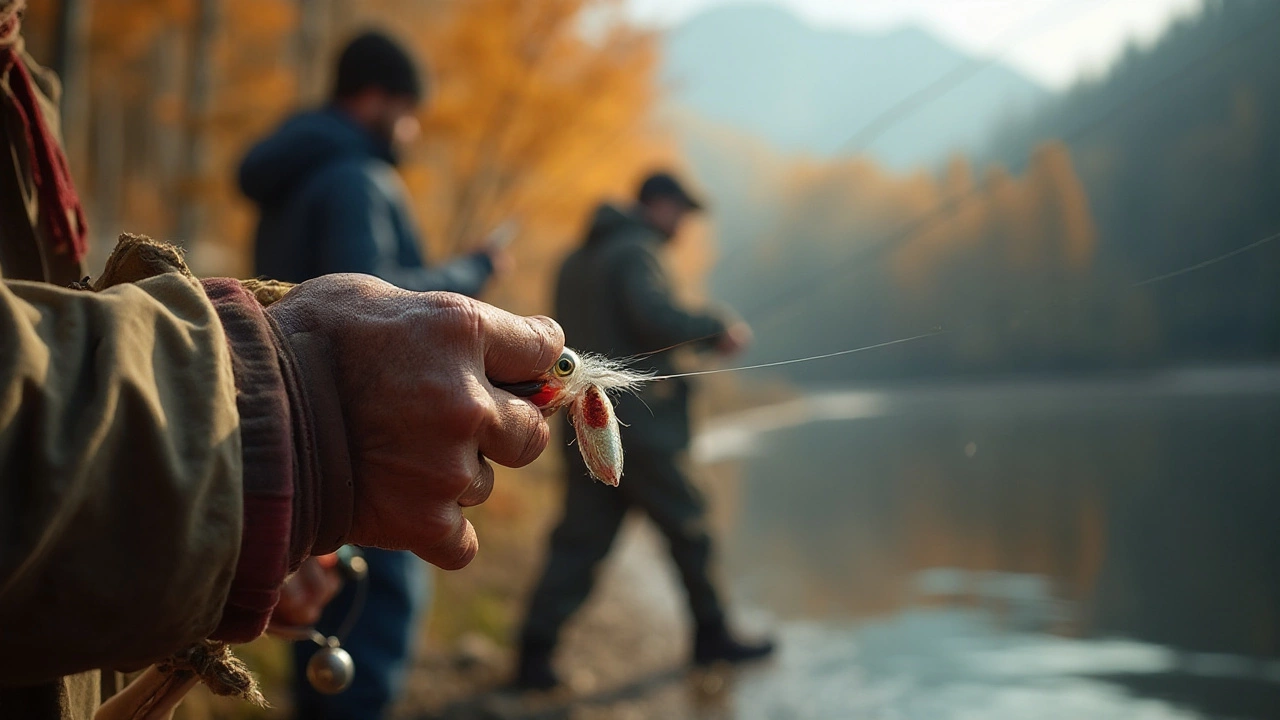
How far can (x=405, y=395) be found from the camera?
1.18m

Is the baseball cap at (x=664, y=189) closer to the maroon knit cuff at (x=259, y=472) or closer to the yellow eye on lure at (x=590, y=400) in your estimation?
the yellow eye on lure at (x=590, y=400)

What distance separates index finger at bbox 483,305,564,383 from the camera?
49.9 inches

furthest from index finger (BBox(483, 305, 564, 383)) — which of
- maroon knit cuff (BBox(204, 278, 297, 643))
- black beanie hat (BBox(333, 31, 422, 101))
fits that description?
black beanie hat (BBox(333, 31, 422, 101))

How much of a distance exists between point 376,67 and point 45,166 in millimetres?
2585

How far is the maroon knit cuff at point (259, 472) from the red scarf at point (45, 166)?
0.68 m

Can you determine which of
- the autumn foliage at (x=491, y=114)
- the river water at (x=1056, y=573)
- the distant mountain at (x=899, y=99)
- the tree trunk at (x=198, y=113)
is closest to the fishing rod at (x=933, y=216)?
the distant mountain at (x=899, y=99)

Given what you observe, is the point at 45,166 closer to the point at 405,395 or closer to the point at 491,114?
the point at 405,395

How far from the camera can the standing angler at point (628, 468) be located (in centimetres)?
505

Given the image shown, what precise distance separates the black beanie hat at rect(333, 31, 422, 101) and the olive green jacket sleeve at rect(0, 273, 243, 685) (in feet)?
10.5

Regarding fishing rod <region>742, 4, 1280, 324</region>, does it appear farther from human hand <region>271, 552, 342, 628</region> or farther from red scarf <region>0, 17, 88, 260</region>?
red scarf <region>0, 17, 88, 260</region>

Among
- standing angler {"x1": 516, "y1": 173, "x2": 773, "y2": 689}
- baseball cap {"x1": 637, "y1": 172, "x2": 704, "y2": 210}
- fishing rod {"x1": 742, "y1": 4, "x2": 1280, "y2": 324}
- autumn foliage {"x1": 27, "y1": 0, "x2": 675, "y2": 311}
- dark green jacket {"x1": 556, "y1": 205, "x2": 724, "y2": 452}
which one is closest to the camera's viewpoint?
fishing rod {"x1": 742, "y1": 4, "x2": 1280, "y2": 324}

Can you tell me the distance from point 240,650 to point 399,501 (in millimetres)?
3689

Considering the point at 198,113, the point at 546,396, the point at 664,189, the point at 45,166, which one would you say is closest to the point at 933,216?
the point at 546,396

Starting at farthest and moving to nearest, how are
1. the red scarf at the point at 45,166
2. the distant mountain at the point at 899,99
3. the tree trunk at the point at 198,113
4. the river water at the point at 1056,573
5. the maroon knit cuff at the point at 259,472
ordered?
the tree trunk at the point at 198,113 < the river water at the point at 1056,573 < the distant mountain at the point at 899,99 < the red scarf at the point at 45,166 < the maroon knit cuff at the point at 259,472
